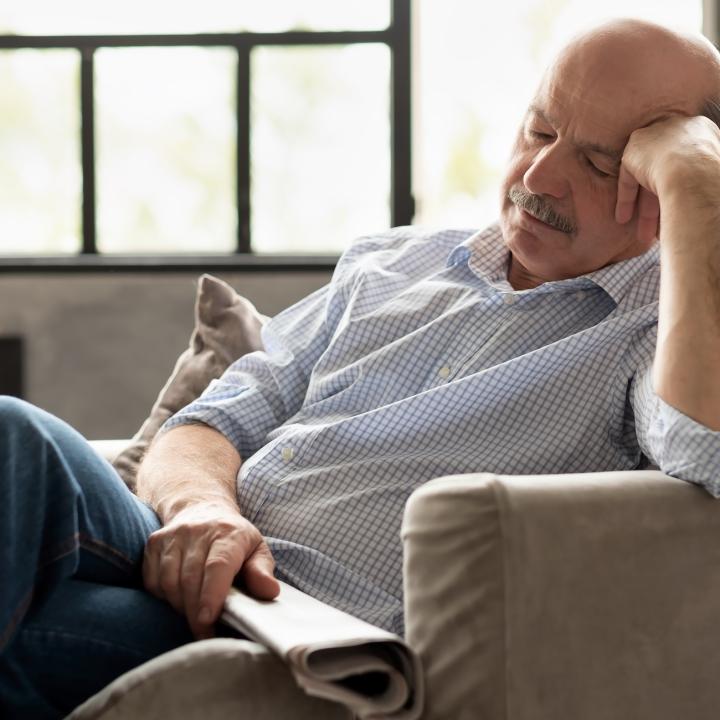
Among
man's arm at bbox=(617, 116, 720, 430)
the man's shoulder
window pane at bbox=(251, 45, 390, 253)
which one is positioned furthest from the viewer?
window pane at bbox=(251, 45, 390, 253)

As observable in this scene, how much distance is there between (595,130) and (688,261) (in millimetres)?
397

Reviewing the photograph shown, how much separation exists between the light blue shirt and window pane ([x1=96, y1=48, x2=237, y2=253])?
2.40 meters

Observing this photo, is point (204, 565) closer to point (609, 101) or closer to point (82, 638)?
point (82, 638)

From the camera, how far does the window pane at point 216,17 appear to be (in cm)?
404

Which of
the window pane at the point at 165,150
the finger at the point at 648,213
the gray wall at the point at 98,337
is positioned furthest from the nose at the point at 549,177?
the window pane at the point at 165,150

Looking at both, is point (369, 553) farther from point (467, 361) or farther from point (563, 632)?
point (563, 632)

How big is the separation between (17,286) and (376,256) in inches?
93.9

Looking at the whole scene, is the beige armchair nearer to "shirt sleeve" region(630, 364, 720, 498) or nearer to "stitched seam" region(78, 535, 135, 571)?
"shirt sleeve" region(630, 364, 720, 498)

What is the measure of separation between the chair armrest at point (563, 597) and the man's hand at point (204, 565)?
219 millimetres

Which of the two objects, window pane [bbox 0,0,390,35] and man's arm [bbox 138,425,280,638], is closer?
man's arm [bbox 138,425,280,638]

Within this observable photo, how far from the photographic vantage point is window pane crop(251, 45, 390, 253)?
4.04 m

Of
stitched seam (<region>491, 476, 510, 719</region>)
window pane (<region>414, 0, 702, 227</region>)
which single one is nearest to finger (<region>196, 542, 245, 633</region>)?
stitched seam (<region>491, 476, 510, 719</region>)

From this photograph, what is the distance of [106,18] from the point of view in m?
4.07

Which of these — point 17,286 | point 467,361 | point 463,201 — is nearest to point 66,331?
point 17,286
